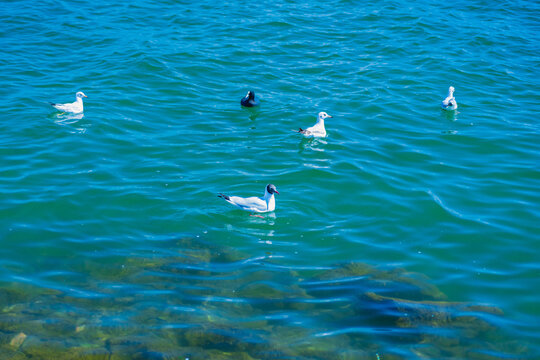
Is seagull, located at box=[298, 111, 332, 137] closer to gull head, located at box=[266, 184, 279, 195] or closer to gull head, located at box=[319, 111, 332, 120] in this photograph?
gull head, located at box=[319, 111, 332, 120]

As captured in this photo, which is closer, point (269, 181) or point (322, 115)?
point (269, 181)

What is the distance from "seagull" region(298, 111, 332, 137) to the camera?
17.5 meters

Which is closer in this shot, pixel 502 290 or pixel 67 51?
pixel 502 290

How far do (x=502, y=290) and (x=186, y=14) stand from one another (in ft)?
67.2

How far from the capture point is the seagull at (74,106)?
711 inches

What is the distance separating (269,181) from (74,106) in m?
7.00

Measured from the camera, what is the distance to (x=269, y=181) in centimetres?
1559

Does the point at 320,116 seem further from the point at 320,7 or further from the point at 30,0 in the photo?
the point at 30,0

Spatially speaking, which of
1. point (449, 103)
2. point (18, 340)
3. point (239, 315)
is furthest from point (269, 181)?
point (18, 340)

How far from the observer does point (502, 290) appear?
36.4 ft

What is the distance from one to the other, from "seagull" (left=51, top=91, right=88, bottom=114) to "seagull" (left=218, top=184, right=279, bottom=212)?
273 inches

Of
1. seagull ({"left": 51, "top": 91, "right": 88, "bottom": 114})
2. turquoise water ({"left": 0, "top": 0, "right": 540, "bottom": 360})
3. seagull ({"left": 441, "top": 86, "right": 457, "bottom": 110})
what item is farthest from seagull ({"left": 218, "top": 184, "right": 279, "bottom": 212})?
seagull ({"left": 441, "top": 86, "right": 457, "bottom": 110})

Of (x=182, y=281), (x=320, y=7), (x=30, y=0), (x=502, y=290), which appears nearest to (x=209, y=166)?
(x=182, y=281)

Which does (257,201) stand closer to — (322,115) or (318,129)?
(318,129)
